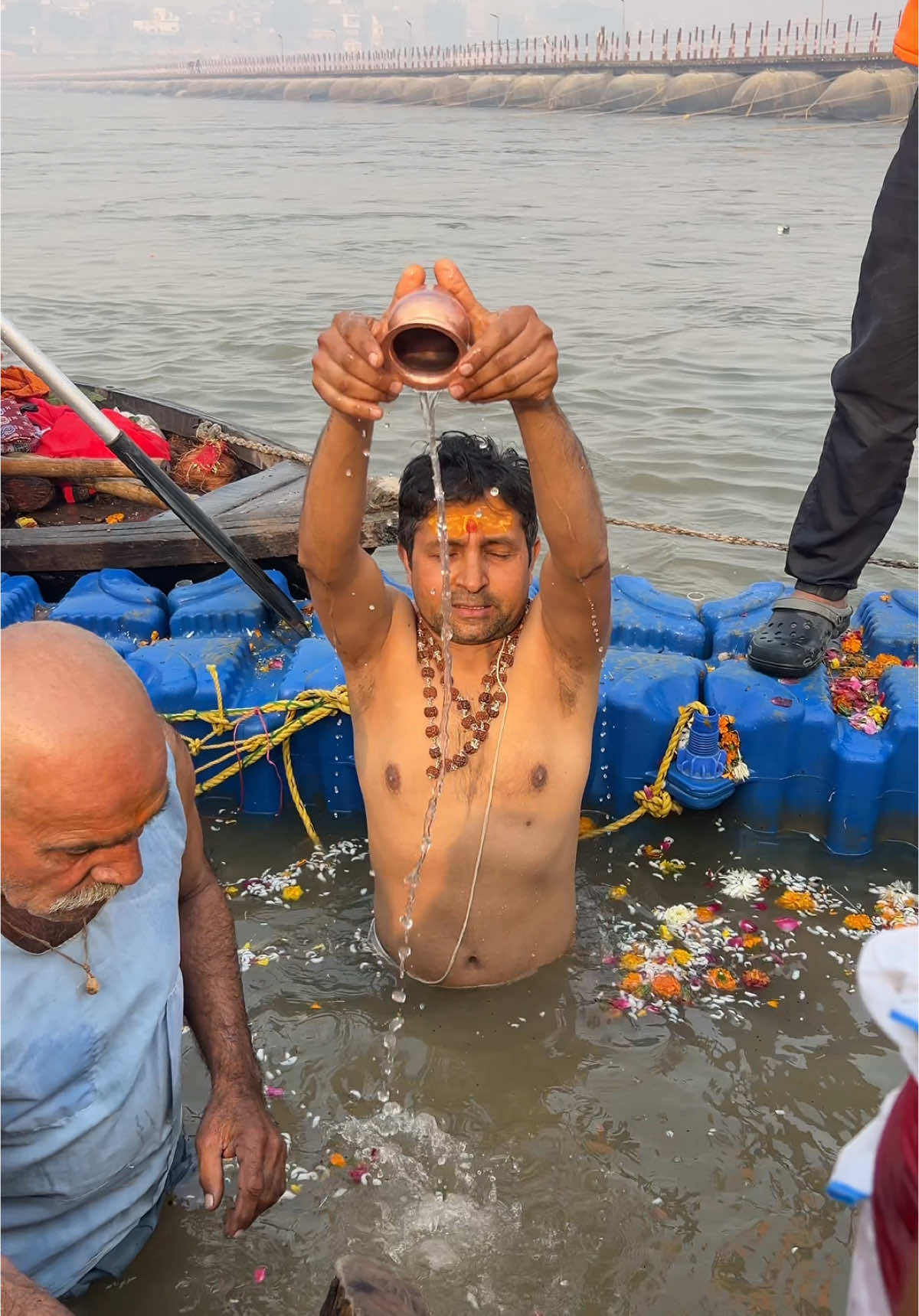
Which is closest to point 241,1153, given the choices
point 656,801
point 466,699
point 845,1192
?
point 466,699

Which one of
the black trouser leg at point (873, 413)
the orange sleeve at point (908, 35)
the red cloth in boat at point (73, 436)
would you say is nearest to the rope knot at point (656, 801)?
the black trouser leg at point (873, 413)

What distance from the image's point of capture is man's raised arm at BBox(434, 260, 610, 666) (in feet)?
6.34

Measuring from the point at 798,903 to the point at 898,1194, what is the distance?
271cm

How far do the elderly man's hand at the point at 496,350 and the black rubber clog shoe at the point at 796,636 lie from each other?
2.34 m

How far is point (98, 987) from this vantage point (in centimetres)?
208

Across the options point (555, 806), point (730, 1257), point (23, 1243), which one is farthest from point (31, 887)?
point (730, 1257)

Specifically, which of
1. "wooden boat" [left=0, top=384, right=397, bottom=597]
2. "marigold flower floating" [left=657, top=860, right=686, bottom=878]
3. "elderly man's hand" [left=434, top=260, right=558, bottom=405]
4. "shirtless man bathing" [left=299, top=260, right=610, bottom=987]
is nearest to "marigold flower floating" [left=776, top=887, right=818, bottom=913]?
"marigold flower floating" [left=657, top=860, right=686, bottom=878]

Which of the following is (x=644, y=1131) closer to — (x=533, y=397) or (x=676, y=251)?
(x=533, y=397)

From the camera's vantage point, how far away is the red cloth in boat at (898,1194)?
1.17 m

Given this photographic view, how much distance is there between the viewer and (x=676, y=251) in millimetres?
15820

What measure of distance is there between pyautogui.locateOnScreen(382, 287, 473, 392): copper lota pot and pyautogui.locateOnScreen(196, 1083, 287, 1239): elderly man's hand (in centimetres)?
151

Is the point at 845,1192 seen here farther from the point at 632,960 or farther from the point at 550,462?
the point at 632,960

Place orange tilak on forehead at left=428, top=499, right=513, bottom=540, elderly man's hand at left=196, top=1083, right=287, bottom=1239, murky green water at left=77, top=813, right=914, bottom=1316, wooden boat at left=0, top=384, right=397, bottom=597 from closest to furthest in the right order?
1. elderly man's hand at left=196, top=1083, right=287, bottom=1239
2. murky green water at left=77, top=813, right=914, bottom=1316
3. orange tilak on forehead at left=428, top=499, right=513, bottom=540
4. wooden boat at left=0, top=384, right=397, bottom=597

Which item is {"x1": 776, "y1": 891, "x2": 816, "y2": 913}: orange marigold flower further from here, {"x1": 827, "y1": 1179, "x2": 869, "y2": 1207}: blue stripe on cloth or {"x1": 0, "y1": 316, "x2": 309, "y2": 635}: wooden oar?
{"x1": 827, "y1": 1179, "x2": 869, "y2": 1207}: blue stripe on cloth
